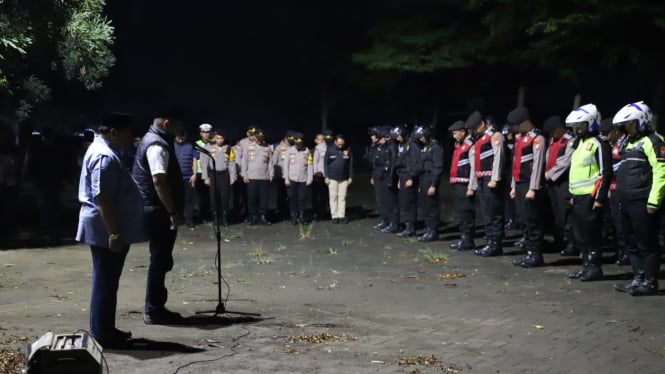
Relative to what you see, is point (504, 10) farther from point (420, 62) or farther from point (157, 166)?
point (157, 166)

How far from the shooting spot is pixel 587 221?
11.8 meters

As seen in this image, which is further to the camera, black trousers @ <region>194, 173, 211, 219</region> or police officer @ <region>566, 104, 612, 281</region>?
black trousers @ <region>194, 173, 211, 219</region>

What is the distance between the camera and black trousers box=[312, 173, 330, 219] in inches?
853

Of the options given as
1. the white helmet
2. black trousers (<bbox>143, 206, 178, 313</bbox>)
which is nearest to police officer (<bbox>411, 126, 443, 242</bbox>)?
the white helmet

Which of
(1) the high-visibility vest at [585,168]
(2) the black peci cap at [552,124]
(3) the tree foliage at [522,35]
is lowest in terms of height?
(1) the high-visibility vest at [585,168]

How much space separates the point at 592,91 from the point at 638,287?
1543 inches

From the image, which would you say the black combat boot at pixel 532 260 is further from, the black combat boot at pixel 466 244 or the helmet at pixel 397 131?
the helmet at pixel 397 131

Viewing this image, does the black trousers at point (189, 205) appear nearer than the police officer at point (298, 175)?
Yes

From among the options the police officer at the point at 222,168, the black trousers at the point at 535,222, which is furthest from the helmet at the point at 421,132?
the police officer at the point at 222,168

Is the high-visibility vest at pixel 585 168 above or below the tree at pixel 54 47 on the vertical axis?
below

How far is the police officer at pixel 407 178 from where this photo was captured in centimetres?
1755

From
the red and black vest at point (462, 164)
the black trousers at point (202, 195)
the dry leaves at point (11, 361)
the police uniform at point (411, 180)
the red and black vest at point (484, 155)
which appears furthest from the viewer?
the black trousers at point (202, 195)

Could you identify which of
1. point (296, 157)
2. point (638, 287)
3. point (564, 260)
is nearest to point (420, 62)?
point (296, 157)

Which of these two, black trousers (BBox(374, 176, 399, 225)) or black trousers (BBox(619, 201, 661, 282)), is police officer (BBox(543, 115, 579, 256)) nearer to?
black trousers (BBox(619, 201, 661, 282))
